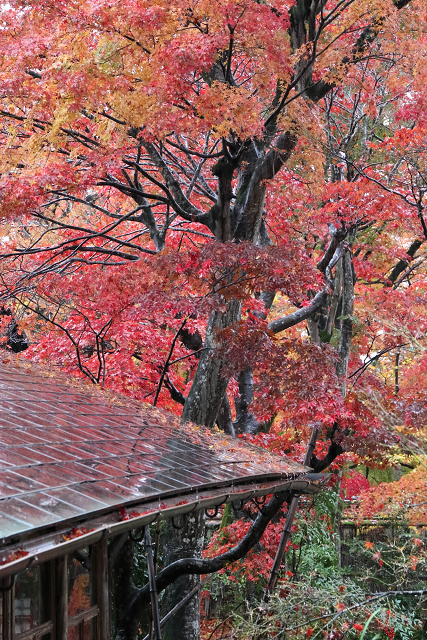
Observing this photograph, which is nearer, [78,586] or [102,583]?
[78,586]

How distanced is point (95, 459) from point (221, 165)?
5877mm

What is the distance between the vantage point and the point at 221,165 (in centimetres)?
895

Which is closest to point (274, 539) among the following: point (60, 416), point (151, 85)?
point (60, 416)

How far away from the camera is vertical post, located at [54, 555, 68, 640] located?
4426 mm

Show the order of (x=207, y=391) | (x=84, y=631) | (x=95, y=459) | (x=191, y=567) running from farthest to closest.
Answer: (x=207, y=391)
(x=191, y=567)
(x=84, y=631)
(x=95, y=459)

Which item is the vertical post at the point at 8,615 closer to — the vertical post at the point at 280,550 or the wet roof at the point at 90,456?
the wet roof at the point at 90,456

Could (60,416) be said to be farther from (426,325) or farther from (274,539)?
(426,325)

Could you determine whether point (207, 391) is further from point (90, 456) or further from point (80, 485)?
point (80, 485)

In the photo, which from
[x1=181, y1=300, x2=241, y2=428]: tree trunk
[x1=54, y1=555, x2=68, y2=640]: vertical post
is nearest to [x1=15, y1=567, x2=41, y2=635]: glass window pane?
[x1=54, y1=555, x2=68, y2=640]: vertical post

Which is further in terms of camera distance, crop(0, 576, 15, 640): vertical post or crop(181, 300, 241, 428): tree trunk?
crop(181, 300, 241, 428): tree trunk

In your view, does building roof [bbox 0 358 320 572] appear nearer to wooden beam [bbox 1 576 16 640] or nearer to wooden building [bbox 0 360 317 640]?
wooden building [bbox 0 360 317 640]

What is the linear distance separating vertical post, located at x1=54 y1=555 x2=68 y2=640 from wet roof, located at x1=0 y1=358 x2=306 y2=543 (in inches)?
36.0

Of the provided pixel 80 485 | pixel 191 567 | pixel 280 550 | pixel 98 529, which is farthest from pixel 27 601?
pixel 280 550

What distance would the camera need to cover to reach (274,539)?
11.1 meters
